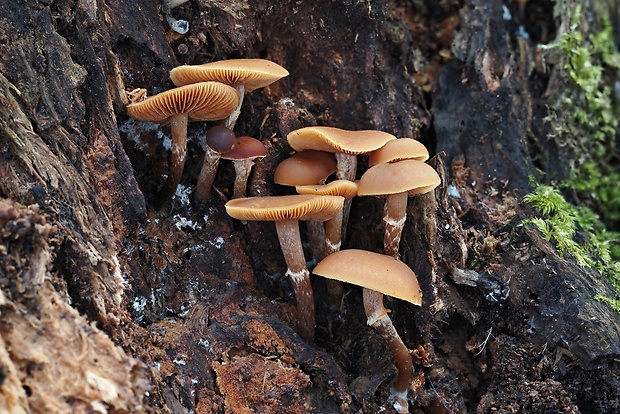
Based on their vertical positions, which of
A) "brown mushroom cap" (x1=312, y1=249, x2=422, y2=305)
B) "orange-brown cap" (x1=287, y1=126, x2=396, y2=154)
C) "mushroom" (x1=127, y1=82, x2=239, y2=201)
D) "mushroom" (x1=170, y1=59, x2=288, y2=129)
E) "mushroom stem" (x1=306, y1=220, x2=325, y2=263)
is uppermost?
"mushroom" (x1=170, y1=59, x2=288, y2=129)

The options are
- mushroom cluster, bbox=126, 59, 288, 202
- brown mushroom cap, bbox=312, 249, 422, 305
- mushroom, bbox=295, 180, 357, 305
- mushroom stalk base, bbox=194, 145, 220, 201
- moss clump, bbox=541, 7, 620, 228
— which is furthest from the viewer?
moss clump, bbox=541, 7, 620, 228

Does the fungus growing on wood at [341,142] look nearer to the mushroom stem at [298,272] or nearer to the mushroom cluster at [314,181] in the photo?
the mushroom cluster at [314,181]

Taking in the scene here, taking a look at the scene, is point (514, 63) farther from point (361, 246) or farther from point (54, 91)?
point (54, 91)

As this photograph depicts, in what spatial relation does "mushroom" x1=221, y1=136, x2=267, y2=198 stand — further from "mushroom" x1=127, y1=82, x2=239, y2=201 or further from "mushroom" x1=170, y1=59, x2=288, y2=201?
"mushroom" x1=127, y1=82, x2=239, y2=201

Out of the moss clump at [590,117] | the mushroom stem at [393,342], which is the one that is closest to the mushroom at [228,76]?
the mushroom stem at [393,342]

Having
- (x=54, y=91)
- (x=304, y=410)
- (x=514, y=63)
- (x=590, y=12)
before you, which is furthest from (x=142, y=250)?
(x=590, y=12)

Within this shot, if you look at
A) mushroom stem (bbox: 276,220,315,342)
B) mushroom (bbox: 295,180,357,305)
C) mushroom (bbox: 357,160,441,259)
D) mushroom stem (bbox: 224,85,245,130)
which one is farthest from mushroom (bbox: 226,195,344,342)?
mushroom stem (bbox: 224,85,245,130)

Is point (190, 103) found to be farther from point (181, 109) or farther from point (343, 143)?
point (343, 143)
